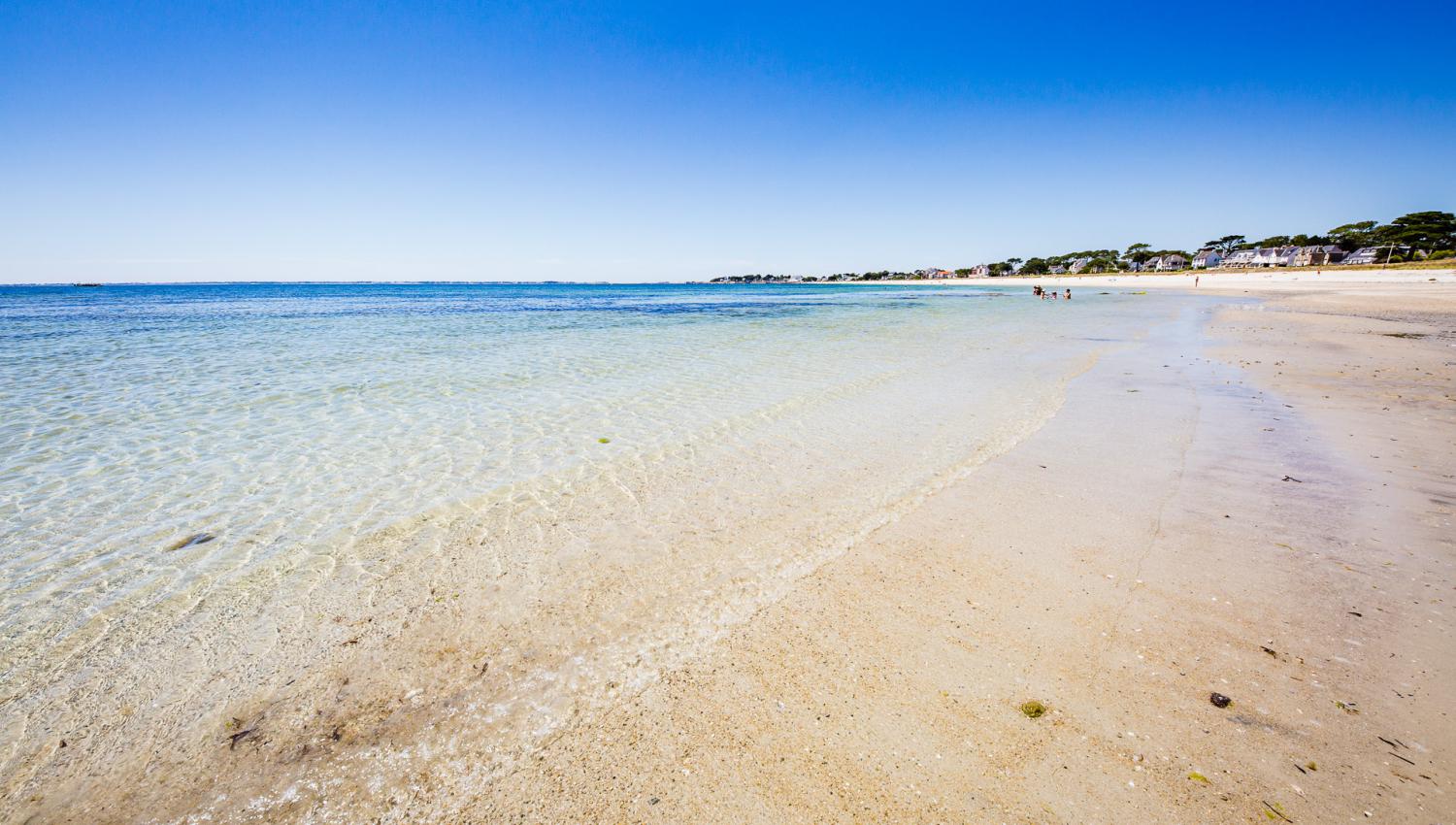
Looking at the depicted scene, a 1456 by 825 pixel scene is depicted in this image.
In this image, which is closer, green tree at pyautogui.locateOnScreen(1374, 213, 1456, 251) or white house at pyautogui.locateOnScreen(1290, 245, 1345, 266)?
green tree at pyautogui.locateOnScreen(1374, 213, 1456, 251)

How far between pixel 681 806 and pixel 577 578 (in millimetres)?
2165

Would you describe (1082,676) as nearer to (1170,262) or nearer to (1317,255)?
(1317,255)

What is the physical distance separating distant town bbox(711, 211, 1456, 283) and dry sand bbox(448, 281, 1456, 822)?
10183 centimetres

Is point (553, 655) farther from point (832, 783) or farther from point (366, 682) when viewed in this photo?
point (832, 783)

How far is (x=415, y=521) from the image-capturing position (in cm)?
523

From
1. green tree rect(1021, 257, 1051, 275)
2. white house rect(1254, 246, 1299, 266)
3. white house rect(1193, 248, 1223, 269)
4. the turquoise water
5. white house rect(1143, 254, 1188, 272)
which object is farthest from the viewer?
green tree rect(1021, 257, 1051, 275)

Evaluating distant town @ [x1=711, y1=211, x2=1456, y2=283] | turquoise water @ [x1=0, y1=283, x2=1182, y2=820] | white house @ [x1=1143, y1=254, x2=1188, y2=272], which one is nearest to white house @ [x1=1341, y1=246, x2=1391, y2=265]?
distant town @ [x1=711, y1=211, x2=1456, y2=283]

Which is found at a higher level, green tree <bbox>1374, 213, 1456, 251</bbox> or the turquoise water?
green tree <bbox>1374, 213, 1456, 251</bbox>

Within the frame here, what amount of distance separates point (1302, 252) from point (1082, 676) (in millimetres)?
142451

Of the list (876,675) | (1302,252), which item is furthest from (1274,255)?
(876,675)

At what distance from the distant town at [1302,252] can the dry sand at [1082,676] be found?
102m

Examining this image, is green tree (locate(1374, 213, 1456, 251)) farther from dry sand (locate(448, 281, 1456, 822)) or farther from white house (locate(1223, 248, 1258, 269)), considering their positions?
dry sand (locate(448, 281, 1456, 822))

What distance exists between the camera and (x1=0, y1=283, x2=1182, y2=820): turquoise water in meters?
3.18

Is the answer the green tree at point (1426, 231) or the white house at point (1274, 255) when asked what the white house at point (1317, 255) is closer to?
the white house at point (1274, 255)
